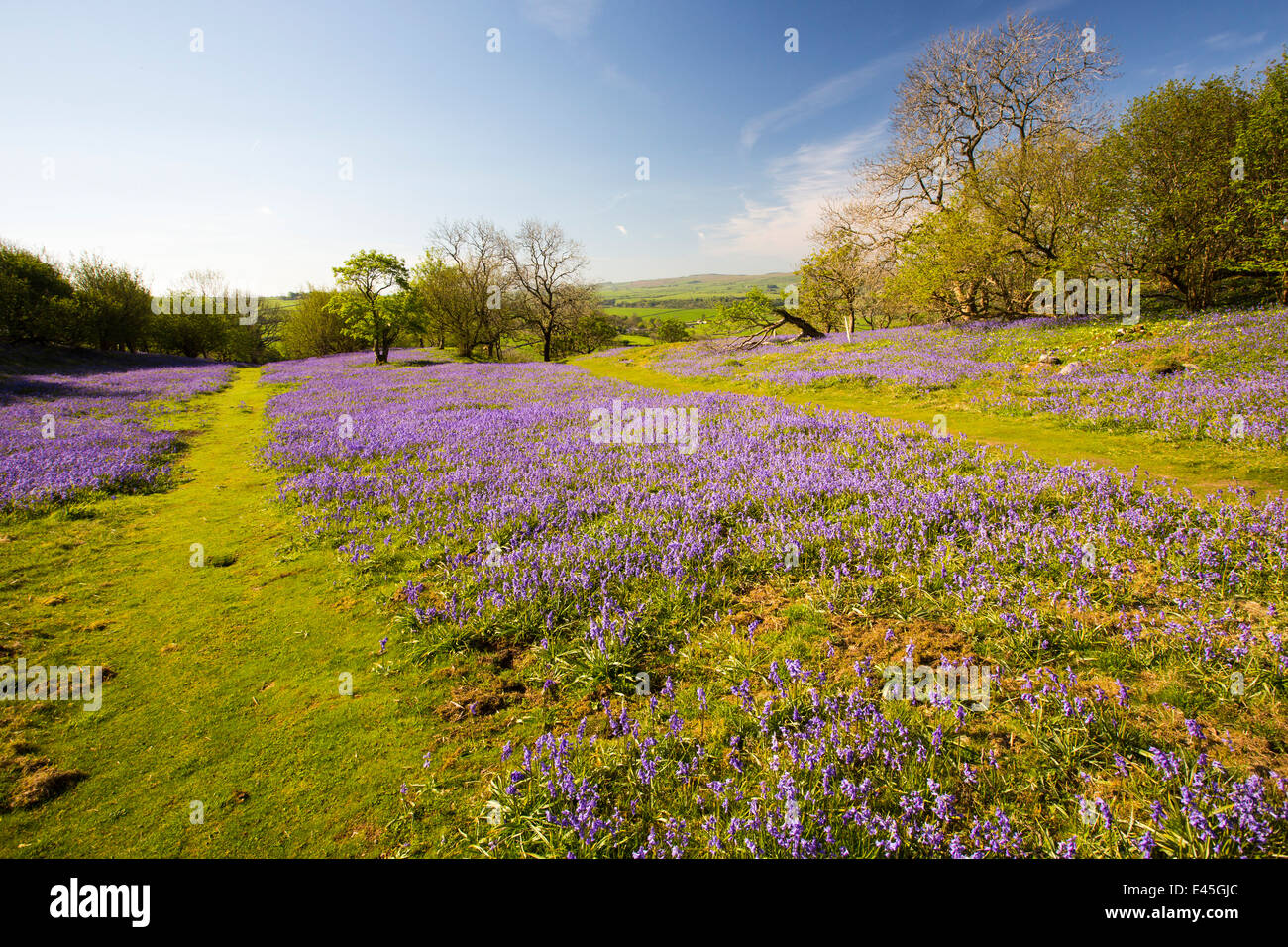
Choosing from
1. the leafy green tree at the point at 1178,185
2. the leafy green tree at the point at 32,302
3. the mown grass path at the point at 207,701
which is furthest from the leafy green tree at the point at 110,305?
the leafy green tree at the point at 1178,185

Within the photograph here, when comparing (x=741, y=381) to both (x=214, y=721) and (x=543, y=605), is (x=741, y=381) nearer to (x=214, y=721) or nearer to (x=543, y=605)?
(x=543, y=605)

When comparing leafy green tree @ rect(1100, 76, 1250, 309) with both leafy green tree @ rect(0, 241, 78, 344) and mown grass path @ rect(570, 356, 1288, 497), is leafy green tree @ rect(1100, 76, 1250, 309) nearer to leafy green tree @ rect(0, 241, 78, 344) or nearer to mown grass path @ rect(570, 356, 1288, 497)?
mown grass path @ rect(570, 356, 1288, 497)

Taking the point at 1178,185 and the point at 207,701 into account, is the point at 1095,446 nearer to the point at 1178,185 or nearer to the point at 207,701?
the point at 207,701

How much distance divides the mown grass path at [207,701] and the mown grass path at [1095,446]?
37.2 feet

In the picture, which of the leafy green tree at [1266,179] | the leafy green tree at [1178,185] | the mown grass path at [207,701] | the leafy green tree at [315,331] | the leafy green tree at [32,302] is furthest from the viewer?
the leafy green tree at [315,331]

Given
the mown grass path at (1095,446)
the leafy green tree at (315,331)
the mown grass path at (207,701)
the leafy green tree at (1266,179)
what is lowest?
the mown grass path at (207,701)

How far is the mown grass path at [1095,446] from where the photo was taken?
814 cm

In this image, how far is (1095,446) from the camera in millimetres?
10523

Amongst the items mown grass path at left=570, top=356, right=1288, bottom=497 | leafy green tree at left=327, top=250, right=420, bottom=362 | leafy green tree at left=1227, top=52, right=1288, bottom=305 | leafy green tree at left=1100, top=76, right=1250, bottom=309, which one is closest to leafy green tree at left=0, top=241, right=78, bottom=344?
leafy green tree at left=327, top=250, right=420, bottom=362

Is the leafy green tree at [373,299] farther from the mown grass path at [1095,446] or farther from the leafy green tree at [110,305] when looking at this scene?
the mown grass path at [1095,446]

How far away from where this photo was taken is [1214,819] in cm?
274

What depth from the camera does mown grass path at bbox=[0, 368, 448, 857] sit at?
3150mm

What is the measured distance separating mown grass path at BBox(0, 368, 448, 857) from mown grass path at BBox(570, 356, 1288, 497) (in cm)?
1135

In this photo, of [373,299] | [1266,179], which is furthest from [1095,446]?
[373,299]
